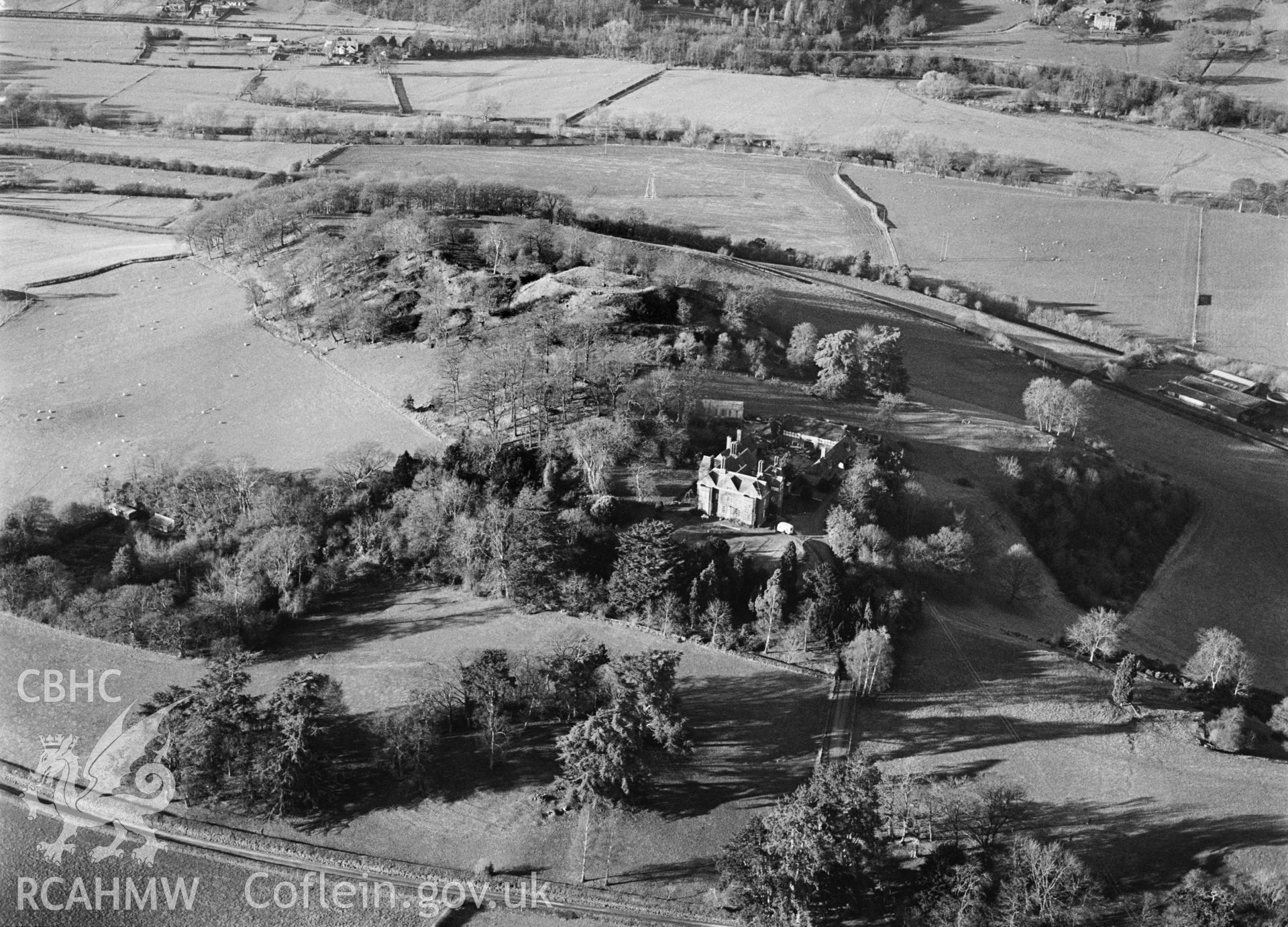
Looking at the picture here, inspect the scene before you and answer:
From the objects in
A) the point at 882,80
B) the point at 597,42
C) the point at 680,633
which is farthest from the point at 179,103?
the point at 680,633

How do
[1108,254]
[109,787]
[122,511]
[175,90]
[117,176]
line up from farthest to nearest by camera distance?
[175,90] < [117,176] < [1108,254] < [122,511] < [109,787]

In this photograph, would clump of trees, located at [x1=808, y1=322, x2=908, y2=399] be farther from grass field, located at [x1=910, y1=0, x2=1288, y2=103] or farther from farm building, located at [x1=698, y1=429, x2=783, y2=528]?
grass field, located at [x1=910, y1=0, x2=1288, y2=103]

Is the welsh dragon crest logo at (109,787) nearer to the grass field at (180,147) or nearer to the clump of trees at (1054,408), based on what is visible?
the clump of trees at (1054,408)

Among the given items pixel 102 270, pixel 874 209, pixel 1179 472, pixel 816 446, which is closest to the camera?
pixel 816 446

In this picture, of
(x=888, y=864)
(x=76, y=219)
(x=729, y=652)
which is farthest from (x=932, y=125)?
(x=888, y=864)

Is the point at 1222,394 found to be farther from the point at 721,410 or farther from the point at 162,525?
the point at 162,525

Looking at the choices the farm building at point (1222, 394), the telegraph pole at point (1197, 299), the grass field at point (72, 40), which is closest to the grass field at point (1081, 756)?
the farm building at point (1222, 394)

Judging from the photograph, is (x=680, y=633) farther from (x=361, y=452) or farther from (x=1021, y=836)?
(x=361, y=452)
